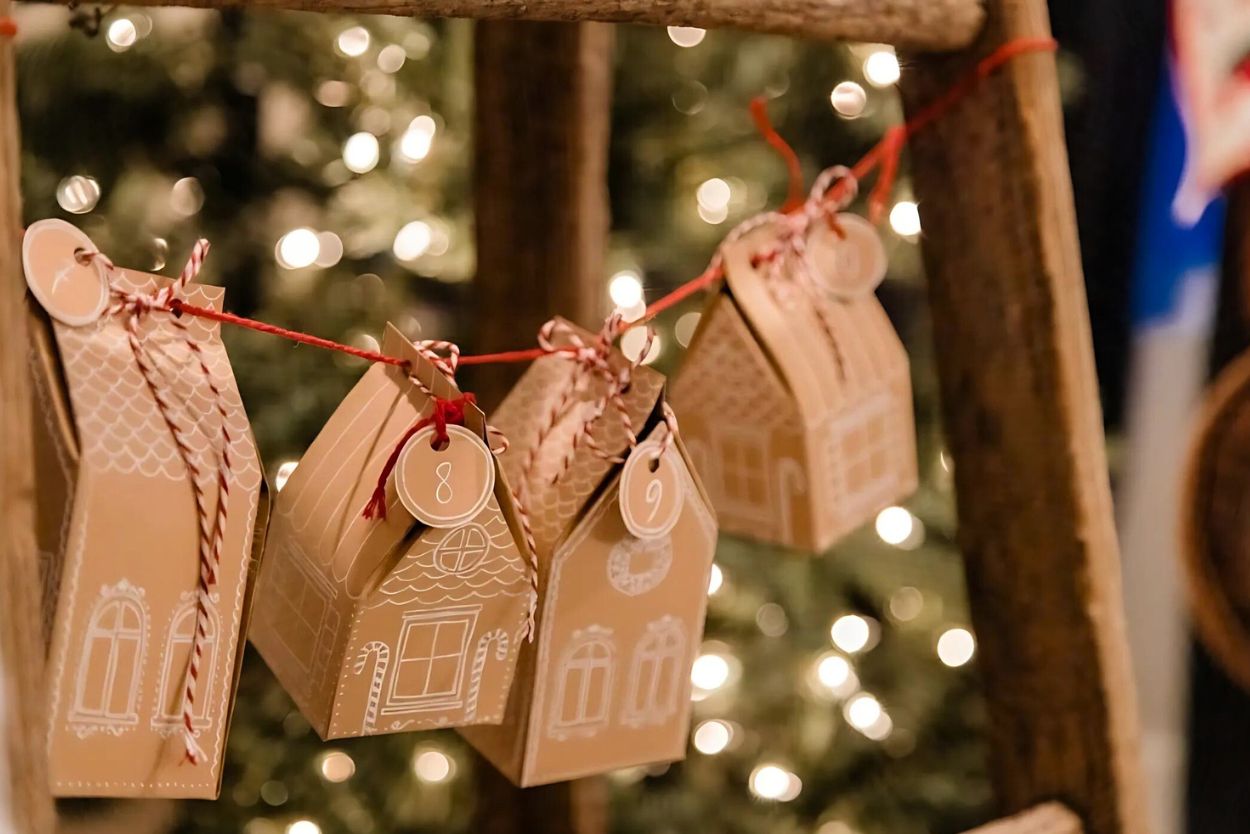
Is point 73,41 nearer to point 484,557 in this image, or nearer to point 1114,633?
point 484,557

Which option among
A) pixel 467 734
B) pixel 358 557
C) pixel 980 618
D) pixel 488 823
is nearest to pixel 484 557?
pixel 358 557

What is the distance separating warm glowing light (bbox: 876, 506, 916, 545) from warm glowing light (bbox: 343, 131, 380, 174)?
2.57 ft

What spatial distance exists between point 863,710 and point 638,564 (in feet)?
2.76

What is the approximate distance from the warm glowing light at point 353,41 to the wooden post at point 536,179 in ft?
0.93

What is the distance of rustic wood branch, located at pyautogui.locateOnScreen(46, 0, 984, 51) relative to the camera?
1.70 feet

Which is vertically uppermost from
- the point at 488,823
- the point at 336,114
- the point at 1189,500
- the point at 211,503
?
the point at 336,114

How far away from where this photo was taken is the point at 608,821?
1304mm

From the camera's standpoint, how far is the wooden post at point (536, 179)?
100cm

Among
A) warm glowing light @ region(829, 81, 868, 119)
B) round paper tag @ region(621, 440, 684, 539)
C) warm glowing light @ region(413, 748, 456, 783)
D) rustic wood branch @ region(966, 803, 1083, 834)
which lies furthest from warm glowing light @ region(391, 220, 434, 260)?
rustic wood branch @ region(966, 803, 1083, 834)

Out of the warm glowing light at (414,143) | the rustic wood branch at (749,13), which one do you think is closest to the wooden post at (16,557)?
the rustic wood branch at (749,13)

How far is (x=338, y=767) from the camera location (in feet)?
4.23

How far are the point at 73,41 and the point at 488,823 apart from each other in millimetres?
1007

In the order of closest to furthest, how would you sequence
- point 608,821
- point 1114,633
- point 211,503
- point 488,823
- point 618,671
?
point 211,503 < point 618,671 < point 1114,633 < point 488,823 < point 608,821

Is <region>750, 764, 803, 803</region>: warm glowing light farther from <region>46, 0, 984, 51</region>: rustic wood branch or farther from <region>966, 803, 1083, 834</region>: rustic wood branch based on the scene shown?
<region>46, 0, 984, 51</region>: rustic wood branch
